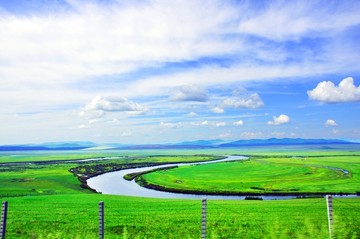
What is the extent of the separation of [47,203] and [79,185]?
33.7 m

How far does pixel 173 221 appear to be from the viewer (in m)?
30.6

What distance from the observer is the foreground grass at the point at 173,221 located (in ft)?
80.4

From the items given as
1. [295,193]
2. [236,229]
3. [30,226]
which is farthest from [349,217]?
[295,193]

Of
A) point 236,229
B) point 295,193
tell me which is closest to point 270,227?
point 236,229

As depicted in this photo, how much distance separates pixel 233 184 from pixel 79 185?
35.5 m

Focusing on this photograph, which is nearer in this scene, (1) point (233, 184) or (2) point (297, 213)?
(2) point (297, 213)

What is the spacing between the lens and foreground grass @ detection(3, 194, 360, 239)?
965 inches

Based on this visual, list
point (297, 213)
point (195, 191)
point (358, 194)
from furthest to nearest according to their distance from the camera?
point (195, 191)
point (358, 194)
point (297, 213)

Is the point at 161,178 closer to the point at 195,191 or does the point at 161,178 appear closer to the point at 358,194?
the point at 195,191

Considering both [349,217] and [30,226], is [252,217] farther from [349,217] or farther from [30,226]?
[30,226]

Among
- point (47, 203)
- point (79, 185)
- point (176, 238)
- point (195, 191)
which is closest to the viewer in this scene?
point (176, 238)

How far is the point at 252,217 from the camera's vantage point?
3178 cm

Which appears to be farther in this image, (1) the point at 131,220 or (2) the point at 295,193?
(2) the point at 295,193

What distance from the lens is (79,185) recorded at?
7669cm
